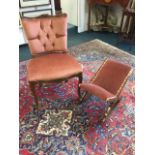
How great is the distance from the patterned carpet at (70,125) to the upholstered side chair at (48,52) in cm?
23

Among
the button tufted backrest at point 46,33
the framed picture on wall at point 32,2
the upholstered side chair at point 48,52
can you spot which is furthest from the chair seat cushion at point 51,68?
the framed picture on wall at point 32,2

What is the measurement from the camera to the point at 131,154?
158 centimetres

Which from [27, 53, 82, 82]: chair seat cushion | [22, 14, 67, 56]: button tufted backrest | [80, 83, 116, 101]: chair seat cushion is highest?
[22, 14, 67, 56]: button tufted backrest

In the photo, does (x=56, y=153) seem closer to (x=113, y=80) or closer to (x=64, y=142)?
(x=64, y=142)

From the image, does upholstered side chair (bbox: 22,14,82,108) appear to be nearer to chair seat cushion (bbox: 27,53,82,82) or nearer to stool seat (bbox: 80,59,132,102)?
chair seat cushion (bbox: 27,53,82,82)

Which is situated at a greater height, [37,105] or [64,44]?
[64,44]

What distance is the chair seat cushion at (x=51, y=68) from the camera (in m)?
1.80

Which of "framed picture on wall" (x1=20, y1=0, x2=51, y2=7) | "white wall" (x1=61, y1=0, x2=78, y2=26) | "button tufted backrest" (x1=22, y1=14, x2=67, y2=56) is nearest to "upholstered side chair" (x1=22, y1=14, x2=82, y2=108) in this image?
"button tufted backrest" (x1=22, y1=14, x2=67, y2=56)

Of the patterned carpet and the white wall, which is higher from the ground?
the white wall

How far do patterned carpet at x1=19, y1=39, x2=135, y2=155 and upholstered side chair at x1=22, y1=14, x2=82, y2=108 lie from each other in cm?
23

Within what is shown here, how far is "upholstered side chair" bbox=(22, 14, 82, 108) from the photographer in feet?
6.01

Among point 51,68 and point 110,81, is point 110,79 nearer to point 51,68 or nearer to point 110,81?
point 110,81
